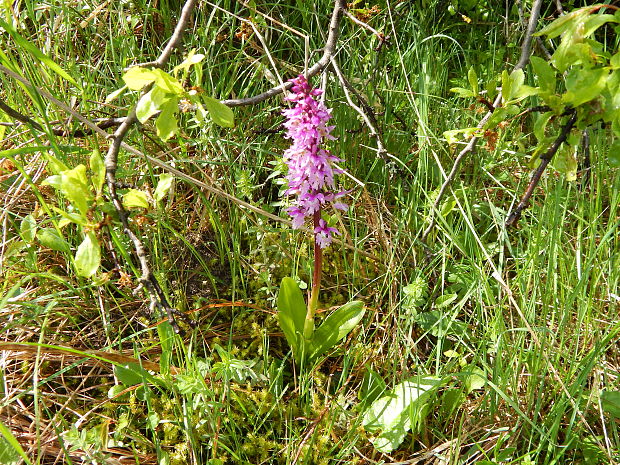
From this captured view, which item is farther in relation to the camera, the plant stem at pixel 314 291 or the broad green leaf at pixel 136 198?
the plant stem at pixel 314 291

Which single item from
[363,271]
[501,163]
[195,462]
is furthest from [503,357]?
[195,462]

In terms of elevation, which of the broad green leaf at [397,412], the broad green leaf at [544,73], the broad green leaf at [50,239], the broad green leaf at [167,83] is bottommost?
the broad green leaf at [397,412]

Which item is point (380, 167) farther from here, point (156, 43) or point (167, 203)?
point (156, 43)

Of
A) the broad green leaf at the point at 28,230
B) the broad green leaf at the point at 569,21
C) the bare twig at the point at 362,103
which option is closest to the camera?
the broad green leaf at the point at 569,21

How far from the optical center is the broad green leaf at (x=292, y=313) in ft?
5.28

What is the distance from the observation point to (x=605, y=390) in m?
1.42

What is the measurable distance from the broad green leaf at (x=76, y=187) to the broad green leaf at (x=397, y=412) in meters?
0.86

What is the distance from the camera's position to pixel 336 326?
5.35 ft

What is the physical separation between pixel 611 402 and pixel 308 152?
981mm

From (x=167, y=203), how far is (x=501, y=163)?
1.19 metres

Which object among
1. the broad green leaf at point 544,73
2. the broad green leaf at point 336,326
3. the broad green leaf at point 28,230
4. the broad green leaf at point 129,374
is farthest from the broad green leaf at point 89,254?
the broad green leaf at point 544,73

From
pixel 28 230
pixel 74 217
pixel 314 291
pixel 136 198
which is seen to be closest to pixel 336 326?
pixel 314 291

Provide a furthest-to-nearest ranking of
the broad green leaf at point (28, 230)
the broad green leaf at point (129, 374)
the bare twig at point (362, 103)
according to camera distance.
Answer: the bare twig at point (362, 103) < the broad green leaf at point (28, 230) < the broad green leaf at point (129, 374)

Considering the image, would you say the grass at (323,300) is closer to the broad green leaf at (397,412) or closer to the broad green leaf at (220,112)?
the broad green leaf at (397,412)
